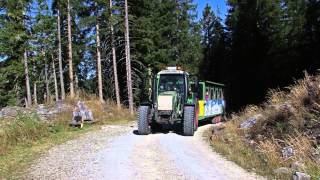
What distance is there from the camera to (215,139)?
703 inches

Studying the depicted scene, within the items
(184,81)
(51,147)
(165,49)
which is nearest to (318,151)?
(51,147)

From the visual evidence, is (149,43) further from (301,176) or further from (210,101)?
(301,176)

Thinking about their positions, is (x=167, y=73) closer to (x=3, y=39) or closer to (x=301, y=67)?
(x=301, y=67)

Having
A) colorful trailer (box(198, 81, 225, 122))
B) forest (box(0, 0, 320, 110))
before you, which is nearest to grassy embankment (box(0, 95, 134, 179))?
colorful trailer (box(198, 81, 225, 122))

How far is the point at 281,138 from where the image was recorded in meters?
14.2

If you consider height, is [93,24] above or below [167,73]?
above

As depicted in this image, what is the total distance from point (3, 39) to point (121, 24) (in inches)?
437

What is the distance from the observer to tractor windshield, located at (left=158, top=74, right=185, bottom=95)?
21875 millimetres

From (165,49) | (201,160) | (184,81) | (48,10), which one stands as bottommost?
(201,160)

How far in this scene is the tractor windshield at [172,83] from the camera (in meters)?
21.9

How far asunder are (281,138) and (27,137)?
9.04 meters

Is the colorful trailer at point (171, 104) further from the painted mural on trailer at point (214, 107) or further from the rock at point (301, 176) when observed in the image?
the rock at point (301, 176)

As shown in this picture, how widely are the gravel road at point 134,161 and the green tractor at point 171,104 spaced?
1774mm

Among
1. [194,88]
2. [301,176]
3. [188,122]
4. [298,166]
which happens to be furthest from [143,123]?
[301,176]
